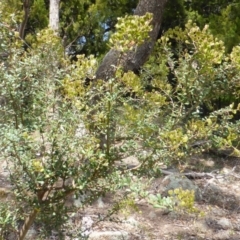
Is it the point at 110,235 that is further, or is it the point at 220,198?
the point at 220,198

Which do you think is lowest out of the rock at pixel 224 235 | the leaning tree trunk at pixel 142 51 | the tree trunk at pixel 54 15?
the rock at pixel 224 235

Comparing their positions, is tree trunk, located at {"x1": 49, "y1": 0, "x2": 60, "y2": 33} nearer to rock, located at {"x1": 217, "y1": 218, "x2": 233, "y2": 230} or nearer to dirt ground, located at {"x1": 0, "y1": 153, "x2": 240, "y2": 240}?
dirt ground, located at {"x1": 0, "y1": 153, "x2": 240, "y2": 240}

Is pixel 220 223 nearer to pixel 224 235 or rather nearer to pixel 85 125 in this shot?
pixel 224 235

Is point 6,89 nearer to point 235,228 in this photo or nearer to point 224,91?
point 224,91

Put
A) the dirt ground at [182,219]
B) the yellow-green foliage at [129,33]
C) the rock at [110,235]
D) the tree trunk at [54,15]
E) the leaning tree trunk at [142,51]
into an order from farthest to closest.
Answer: the tree trunk at [54,15] → the leaning tree trunk at [142,51] → the dirt ground at [182,219] → the rock at [110,235] → the yellow-green foliage at [129,33]

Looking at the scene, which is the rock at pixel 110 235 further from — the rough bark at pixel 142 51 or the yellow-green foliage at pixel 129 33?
the yellow-green foliage at pixel 129 33

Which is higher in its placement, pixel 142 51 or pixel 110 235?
pixel 142 51

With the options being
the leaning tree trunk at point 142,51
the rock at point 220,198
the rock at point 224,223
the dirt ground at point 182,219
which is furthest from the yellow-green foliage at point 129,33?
the rock at point 220,198

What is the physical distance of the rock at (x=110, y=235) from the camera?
2596mm

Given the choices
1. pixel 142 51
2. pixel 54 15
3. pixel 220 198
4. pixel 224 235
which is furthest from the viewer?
pixel 54 15

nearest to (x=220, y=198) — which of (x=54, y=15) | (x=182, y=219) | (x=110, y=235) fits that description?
(x=182, y=219)

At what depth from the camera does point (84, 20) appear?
506cm

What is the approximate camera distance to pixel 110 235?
2.64m

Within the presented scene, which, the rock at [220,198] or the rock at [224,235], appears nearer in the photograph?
the rock at [224,235]
